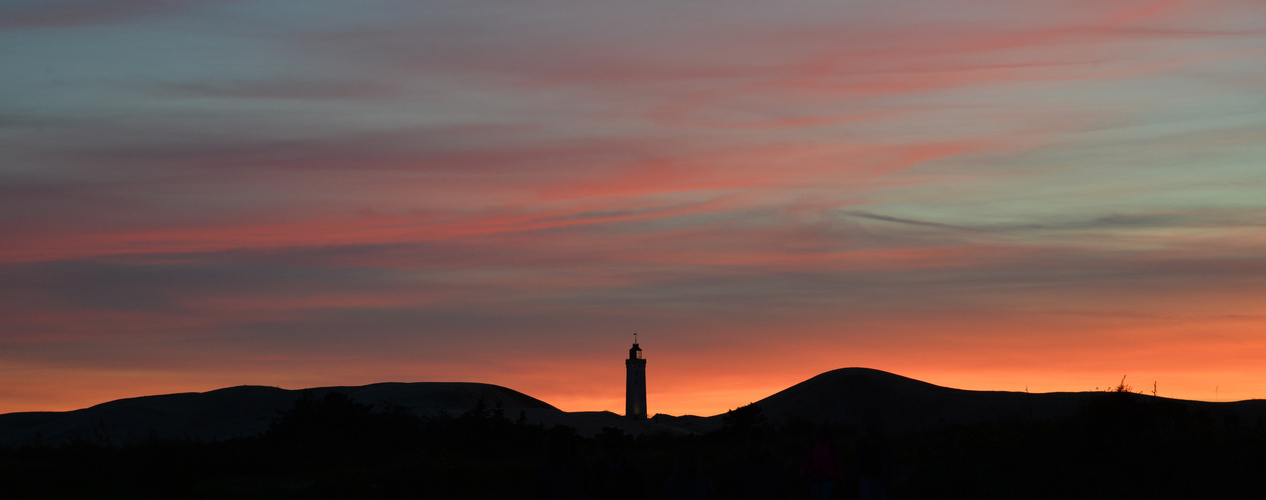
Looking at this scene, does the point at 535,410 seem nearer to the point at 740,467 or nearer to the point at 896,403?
the point at 896,403

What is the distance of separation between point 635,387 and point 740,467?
67.4 m

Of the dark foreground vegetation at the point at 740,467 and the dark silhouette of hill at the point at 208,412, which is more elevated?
the dark silhouette of hill at the point at 208,412

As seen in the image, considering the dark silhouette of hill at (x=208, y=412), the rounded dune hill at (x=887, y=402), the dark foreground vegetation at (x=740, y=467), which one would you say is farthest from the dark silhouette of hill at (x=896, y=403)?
the dark foreground vegetation at (x=740, y=467)


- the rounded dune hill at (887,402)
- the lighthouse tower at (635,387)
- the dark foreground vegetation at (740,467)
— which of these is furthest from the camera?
the lighthouse tower at (635,387)

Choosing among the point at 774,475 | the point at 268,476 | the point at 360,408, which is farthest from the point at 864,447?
the point at 360,408

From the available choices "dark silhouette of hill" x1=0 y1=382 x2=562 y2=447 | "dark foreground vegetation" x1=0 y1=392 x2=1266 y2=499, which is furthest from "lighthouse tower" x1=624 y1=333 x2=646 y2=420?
"dark foreground vegetation" x1=0 y1=392 x2=1266 y2=499

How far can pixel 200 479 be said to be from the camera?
24.3 m

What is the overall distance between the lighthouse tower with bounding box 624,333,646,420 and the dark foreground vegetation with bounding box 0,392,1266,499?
48051 mm

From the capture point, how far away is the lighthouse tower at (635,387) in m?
78.7

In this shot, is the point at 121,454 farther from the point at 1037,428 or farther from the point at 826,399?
the point at 826,399

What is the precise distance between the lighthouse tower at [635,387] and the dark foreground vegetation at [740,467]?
48051 millimetres

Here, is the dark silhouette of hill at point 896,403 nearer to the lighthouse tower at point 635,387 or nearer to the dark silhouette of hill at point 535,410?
the dark silhouette of hill at point 535,410

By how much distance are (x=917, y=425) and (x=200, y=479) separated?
3298 cm

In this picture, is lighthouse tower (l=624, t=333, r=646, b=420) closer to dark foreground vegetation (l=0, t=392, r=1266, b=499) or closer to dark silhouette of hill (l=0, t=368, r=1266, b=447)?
dark silhouette of hill (l=0, t=368, r=1266, b=447)
